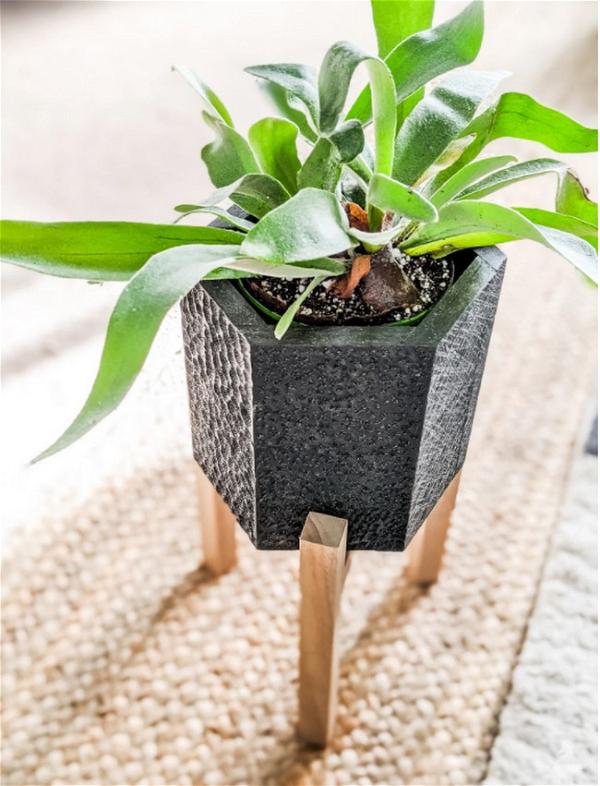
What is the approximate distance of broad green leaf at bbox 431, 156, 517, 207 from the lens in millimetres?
645

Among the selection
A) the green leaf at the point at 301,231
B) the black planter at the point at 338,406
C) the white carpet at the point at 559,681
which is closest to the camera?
the green leaf at the point at 301,231

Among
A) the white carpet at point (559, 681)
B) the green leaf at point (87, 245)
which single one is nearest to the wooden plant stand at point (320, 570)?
the white carpet at point (559, 681)

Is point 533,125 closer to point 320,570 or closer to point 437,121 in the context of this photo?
point 437,121

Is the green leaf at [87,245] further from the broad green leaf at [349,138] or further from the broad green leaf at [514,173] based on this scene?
the broad green leaf at [514,173]

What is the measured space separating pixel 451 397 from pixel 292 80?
28 cm

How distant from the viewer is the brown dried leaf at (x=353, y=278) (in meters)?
0.65

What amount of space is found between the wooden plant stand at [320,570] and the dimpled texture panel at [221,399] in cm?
6

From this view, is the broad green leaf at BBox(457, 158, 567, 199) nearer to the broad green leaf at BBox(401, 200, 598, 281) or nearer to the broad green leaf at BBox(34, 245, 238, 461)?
the broad green leaf at BBox(401, 200, 598, 281)

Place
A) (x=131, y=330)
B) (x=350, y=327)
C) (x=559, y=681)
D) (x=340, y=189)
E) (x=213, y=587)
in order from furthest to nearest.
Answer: (x=213, y=587)
(x=559, y=681)
(x=340, y=189)
(x=350, y=327)
(x=131, y=330)

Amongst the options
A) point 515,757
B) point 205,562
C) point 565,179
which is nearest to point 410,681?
point 515,757

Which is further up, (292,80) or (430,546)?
(292,80)

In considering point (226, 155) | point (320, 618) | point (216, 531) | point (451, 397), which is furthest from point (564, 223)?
point (216, 531)

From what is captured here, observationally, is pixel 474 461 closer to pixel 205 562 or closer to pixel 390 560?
pixel 390 560

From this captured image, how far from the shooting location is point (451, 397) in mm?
686
